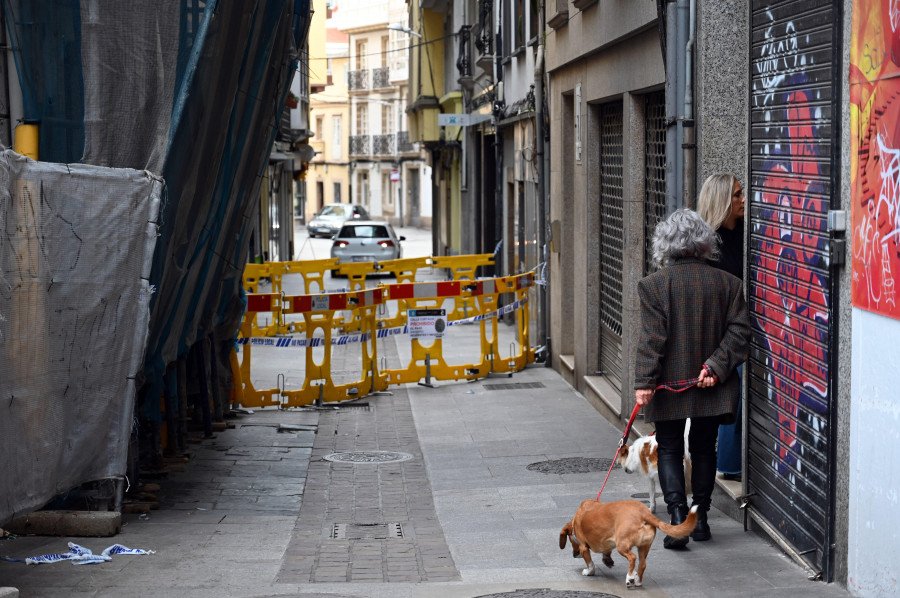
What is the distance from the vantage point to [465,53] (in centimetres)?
2817

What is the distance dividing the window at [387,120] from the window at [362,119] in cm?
184

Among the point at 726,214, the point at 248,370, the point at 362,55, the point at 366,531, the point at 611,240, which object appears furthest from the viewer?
the point at 362,55

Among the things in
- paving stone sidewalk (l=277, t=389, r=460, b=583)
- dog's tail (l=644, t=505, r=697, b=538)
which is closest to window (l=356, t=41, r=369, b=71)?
paving stone sidewalk (l=277, t=389, r=460, b=583)

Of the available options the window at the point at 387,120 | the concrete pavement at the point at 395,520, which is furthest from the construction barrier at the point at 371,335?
the window at the point at 387,120

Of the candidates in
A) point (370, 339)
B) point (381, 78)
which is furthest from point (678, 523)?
point (381, 78)

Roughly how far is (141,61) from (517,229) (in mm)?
12272

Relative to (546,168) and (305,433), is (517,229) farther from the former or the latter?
(305,433)

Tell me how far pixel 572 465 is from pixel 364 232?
2534cm

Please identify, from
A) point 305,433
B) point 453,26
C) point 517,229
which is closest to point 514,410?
point 305,433

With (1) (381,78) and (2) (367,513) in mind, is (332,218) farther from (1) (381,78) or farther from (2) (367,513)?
(2) (367,513)

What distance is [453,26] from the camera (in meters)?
33.0

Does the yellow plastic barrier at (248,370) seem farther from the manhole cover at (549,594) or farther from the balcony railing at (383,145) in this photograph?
the balcony railing at (383,145)

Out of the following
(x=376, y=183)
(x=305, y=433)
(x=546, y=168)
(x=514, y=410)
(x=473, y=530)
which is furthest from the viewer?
(x=376, y=183)

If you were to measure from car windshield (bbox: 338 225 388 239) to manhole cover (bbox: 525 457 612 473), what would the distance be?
81.8ft
